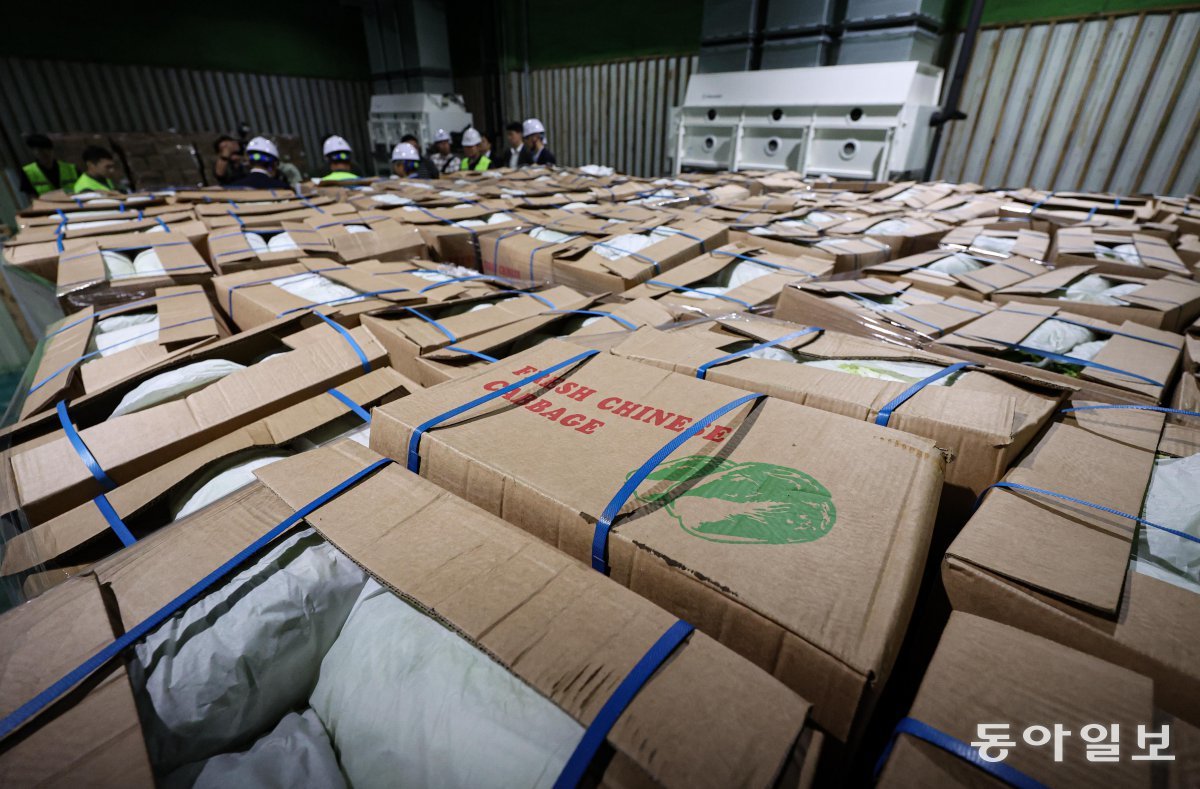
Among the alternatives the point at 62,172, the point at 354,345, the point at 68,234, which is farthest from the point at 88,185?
the point at 354,345

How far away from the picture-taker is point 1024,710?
56 cm

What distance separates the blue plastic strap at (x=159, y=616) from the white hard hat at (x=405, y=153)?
592 centimetres

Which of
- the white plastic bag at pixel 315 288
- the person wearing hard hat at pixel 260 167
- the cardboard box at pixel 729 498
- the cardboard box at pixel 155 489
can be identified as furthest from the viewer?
the person wearing hard hat at pixel 260 167

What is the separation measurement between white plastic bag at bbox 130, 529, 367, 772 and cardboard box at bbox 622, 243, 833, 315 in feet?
5.05

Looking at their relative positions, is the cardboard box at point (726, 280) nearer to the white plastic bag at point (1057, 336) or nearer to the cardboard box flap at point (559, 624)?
the white plastic bag at point (1057, 336)

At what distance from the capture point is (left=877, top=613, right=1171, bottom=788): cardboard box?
501 millimetres

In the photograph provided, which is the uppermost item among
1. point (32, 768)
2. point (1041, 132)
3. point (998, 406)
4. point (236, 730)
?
point (1041, 132)

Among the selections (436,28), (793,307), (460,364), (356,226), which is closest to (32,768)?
(460,364)

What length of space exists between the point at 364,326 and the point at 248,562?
964 millimetres

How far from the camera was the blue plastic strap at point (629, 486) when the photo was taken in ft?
2.41

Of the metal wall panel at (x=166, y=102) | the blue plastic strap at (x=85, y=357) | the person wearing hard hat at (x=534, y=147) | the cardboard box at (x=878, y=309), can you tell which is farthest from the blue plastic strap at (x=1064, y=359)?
the metal wall panel at (x=166, y=102)

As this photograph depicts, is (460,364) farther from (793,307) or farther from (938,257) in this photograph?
(938,257)

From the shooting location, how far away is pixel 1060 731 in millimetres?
532

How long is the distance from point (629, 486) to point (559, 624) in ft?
0.78
